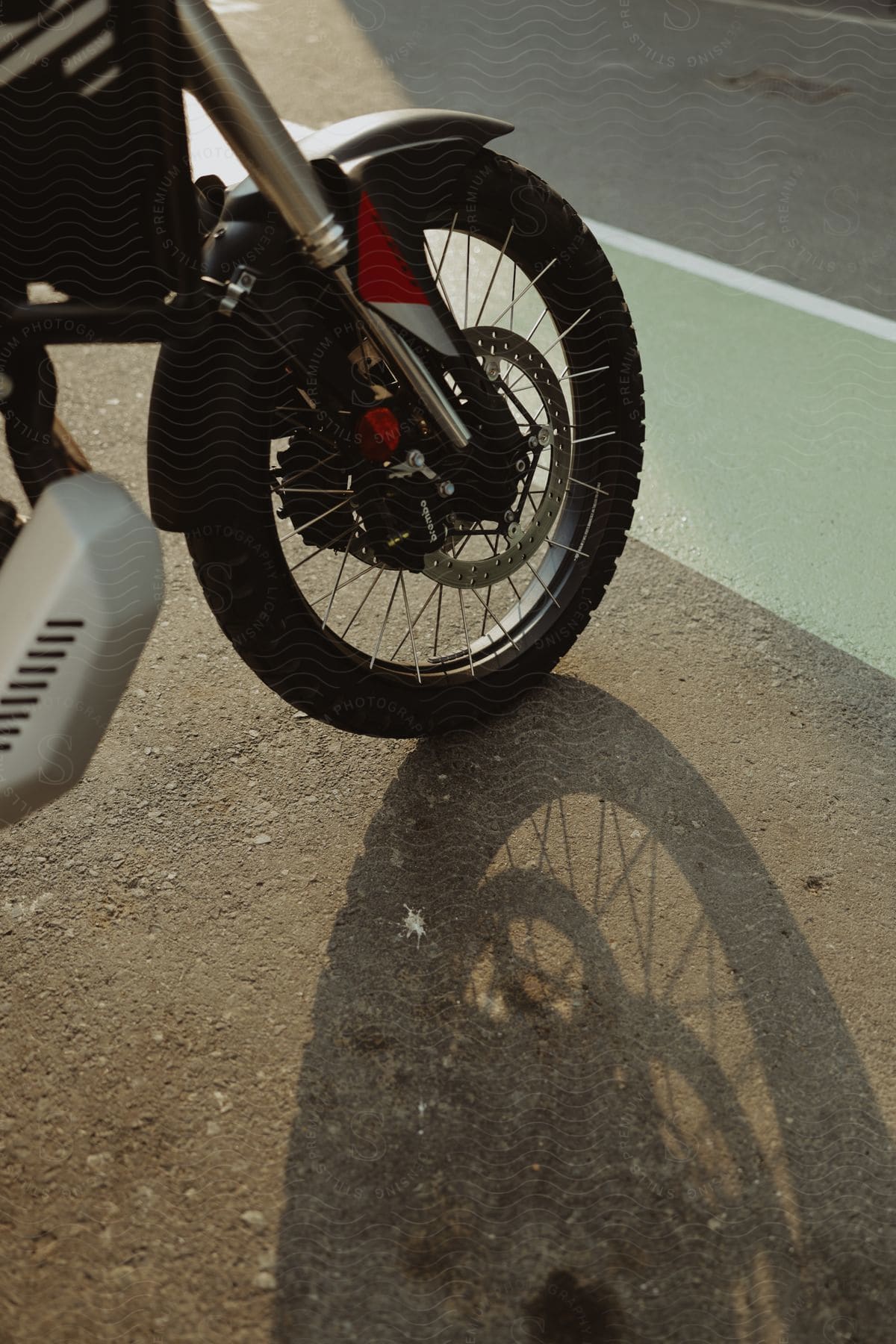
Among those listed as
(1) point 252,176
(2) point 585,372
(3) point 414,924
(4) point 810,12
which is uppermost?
(1) point 252,176

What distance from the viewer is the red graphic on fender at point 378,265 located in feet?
6.35

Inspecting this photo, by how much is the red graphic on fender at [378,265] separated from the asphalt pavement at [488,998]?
3.04ft

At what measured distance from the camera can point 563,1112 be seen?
1803 mm

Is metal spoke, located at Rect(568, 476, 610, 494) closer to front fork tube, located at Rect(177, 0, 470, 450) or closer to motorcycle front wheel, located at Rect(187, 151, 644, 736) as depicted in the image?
motorcycle front wheel, located at Rect(187, 151, 644, 736)

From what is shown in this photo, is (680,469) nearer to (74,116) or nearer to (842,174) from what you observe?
(74,116)

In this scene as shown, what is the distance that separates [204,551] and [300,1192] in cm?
100

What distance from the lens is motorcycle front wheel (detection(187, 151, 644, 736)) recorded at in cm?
206

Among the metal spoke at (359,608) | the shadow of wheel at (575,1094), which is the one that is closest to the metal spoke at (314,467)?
the metal spoke at (359,608)

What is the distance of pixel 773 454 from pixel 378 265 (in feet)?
5.98

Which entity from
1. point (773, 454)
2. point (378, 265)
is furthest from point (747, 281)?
point (378, 265)

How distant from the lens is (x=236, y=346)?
1886mm

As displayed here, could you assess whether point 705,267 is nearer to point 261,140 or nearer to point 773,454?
point 773,454

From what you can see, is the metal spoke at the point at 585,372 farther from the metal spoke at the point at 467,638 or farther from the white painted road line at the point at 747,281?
the white painted road line at the point at 747,281

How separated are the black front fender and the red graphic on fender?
0.02 metres
